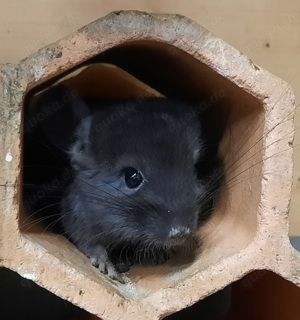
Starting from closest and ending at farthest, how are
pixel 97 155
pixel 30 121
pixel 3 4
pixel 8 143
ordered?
1. pixel 8 143
2. pixel 97 155
3. pixel 30 121
4. pixel 3 4

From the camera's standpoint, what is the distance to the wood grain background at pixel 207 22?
5.23 feet

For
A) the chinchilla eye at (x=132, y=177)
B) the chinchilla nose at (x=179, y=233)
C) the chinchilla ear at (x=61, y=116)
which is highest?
the chinchilla nose at (x=179, y=233)

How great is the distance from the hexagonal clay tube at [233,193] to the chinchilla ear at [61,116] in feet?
0.60

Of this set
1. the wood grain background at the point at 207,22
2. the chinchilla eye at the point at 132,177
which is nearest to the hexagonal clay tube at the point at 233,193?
the chinchilla eye at the point at 132,177

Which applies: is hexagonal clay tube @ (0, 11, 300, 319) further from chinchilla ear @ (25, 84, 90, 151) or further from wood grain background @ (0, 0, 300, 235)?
wood grain background @ (0, 0, 300, 235)

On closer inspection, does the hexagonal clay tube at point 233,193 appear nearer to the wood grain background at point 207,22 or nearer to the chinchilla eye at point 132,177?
the chinchilla eye at point 132,177

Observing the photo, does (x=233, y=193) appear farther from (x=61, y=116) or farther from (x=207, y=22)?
(x=207, y=22)

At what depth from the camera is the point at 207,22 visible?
64.5 inches

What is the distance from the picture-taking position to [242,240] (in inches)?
46.1

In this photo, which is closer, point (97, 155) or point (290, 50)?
point (97, 155)

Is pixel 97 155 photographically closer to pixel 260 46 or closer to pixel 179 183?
pixel 179 183

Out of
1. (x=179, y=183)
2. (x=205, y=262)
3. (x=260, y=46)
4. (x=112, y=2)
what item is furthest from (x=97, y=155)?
(x=260, y=46)

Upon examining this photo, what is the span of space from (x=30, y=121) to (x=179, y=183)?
16.2 inches

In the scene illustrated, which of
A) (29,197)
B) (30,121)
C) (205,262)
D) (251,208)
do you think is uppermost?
(251,208)
